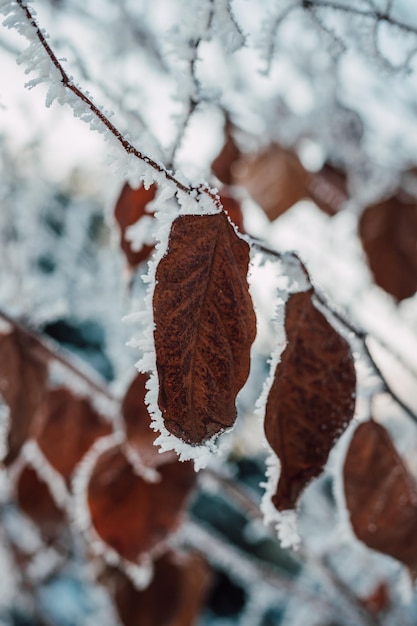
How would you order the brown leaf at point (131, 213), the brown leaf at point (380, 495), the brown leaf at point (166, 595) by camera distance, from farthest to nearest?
the brown leaf at point (166, 595) < the brown leaf at point (131, 213) < the brown leaf at point (380, 495)

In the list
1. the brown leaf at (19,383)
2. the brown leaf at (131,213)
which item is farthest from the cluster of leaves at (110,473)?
the brown leaf at (131,213)

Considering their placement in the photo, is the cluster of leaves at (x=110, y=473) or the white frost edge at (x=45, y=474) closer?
the cluster of leaves at (x=110, y=473)

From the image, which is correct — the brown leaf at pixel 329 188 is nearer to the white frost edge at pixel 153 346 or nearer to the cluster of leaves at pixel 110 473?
the cluster of leaves at pixel 110 473

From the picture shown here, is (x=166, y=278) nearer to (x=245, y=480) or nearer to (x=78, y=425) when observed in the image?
(x=78, y=425)

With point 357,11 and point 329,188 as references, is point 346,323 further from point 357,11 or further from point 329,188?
point 329,188

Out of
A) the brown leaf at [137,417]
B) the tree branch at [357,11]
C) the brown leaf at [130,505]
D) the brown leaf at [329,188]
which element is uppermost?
the tree branch at [357,11]

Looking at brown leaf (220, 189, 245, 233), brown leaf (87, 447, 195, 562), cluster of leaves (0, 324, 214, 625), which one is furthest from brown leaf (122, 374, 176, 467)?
brown leaf (220, 189, 245, 233)

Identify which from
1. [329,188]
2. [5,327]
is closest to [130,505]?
[5,327]
